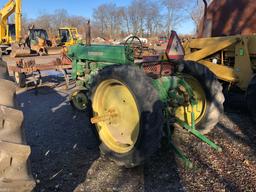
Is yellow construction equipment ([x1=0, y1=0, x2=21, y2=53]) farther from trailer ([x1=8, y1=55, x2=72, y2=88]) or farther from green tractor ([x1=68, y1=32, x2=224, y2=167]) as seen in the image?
green tractor ([x1=68, y1=32, x2=224, y2=167])

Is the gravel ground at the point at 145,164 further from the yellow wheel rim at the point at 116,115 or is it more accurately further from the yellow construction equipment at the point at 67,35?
the yellow construction equipment at the point at 67,35

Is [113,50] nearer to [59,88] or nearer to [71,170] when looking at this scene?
[71,170]

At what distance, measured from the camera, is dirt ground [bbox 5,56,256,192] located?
331 cm

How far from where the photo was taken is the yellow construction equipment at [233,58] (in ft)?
19.1

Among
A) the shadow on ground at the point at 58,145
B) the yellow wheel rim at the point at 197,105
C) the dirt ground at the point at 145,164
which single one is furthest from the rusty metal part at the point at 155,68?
the shadow on ground at the point at 58,145

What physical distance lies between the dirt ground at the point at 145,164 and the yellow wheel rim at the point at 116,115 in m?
0.29

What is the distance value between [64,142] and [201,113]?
2055mm

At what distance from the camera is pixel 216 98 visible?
4227mm

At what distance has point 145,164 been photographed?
145 inches

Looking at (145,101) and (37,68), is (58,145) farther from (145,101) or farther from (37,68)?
(37,68)

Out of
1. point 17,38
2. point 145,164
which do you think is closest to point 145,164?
point 145,164

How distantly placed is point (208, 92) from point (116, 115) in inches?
53.2

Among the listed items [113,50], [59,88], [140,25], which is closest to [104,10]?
[140,25]

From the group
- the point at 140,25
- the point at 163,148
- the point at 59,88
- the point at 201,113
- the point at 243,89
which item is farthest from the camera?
the point at 140,25
